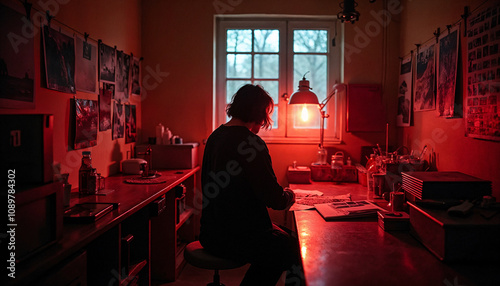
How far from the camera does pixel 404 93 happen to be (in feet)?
10.6

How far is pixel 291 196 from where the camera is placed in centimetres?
196

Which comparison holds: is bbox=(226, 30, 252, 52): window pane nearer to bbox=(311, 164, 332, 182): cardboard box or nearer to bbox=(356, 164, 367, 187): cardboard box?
bbox=(311, 164, 332, 182): cardboard box

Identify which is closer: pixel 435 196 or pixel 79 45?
pixel 435 196

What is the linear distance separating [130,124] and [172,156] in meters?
0.52

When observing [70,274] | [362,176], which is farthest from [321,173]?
[70,274]

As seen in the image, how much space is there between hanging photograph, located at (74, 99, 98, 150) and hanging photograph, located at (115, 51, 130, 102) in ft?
1.53

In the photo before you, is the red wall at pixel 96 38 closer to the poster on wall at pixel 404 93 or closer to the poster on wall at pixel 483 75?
the poster on wall at pixel 483 75

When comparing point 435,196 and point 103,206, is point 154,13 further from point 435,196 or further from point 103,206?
point 435,196

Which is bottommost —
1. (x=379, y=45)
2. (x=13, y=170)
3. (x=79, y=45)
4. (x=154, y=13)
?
(x=13, y=170)

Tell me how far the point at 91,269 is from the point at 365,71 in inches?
118

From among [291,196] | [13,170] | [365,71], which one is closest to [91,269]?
[13,170]

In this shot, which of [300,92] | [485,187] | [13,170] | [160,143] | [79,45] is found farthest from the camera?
[160,143]

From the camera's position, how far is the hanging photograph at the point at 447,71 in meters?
2.24

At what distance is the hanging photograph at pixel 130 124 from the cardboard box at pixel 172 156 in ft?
0.42
